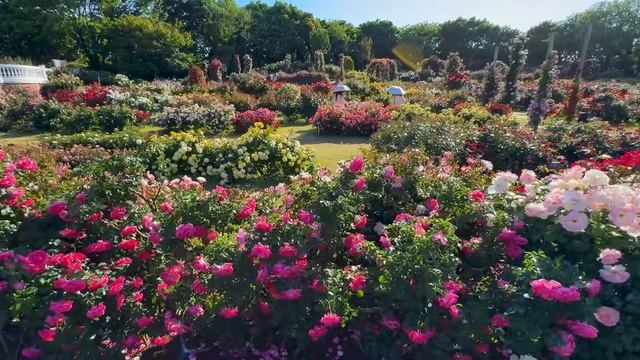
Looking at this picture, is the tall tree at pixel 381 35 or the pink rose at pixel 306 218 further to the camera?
the tall tree at pixel 381 35

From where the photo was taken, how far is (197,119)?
11703 millimetres

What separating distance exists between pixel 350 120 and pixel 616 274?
10.0m

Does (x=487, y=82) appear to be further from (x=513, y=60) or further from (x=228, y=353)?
(x=228, y=353)

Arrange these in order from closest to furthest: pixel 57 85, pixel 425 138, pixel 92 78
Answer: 1. pixel 425 138
2. pixel 57 85
3. pixel 92 78

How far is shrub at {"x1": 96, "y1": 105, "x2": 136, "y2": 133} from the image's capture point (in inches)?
463

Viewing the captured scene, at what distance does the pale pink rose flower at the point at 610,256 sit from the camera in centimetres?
193

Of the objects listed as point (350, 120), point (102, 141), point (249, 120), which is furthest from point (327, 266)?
point (249, 120)

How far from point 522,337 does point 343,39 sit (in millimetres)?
56627

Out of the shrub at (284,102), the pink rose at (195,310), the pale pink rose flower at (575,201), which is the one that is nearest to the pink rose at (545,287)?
the pale pink rose flower at (575,201)

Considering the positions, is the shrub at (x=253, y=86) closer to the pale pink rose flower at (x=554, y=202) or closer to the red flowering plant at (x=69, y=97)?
the red flowering plant at (x=69, y=97)

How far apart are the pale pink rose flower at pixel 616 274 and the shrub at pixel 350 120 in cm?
962

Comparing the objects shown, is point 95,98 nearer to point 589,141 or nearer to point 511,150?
point 511,150

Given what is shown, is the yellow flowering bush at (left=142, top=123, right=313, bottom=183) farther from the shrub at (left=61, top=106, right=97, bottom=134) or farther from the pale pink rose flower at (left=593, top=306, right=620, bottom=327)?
the shrub at (left=61, top=106, right=97, bottom=134)

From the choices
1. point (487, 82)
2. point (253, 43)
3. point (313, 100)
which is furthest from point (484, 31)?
point (313, 100)
